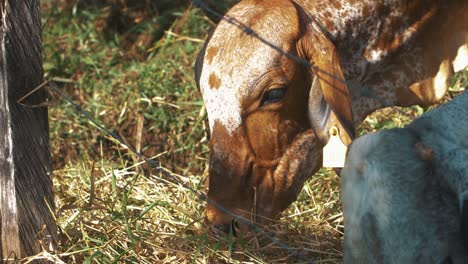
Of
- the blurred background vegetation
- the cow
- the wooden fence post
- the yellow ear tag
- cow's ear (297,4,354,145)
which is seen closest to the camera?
the cow

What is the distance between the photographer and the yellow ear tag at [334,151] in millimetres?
3258

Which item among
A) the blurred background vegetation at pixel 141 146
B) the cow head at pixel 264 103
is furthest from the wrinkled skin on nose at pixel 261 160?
the blurred background vegetation at pixel 141 146

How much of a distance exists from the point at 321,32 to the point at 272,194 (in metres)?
0.69

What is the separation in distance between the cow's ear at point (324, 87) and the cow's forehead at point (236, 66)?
0.29 feet

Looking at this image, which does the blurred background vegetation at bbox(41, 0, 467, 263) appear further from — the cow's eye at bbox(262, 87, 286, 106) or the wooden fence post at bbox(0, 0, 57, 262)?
the cow's eye at bbox(262, 87, 286, 106)

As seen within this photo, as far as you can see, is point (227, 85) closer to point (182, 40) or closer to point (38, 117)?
point (38, 117)

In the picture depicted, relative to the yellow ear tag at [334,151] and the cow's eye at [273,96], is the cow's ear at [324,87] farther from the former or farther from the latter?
the cow's eye at [273,96]

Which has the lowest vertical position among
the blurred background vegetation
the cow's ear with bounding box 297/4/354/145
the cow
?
the blurred background vegetation

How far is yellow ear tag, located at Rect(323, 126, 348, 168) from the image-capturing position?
3258 millimetres

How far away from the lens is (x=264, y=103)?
135 inches

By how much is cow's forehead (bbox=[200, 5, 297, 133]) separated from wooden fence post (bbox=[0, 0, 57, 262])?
69 cm

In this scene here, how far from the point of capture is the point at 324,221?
392cm

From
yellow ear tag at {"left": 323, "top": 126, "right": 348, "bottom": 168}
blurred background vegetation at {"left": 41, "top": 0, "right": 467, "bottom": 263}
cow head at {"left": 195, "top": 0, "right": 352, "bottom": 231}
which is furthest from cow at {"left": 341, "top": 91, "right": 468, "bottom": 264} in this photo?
blurred background vegetation at {"left": 41, "top": 0, "right": 467, "bottom": 263}

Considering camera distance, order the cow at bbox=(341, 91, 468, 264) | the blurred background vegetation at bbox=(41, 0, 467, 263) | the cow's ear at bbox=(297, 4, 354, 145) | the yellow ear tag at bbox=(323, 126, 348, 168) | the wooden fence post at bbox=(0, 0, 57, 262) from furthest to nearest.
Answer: the blurred background vegetation at bbox=(41, 0, 467, 263) < the cow's ear at bbox=(297, 4, 354, 145) < the yellow ear tag at bbox=(323, 126, 348, 168) < the wooden fence post at bbox=(0, 0, 57, 262) < the cow at bbox=(341, 91, 468, 264)
